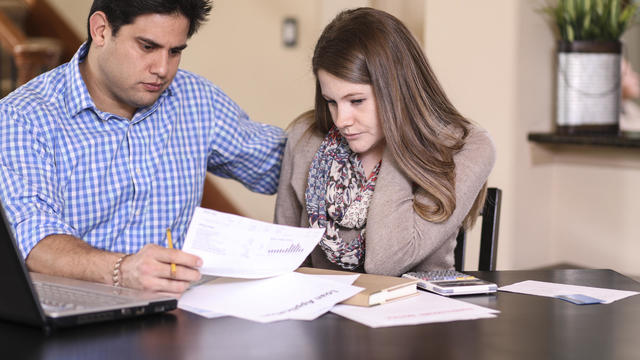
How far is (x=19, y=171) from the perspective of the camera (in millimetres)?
1612

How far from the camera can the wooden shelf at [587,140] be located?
Result: 3242 millimetres

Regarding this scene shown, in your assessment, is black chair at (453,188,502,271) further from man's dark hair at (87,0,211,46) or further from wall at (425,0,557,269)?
wall at (425,0,557,269)

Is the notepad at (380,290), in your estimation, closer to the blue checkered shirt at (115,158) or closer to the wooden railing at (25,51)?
the blue checkered shirt at (115,158)

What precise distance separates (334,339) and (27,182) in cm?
84

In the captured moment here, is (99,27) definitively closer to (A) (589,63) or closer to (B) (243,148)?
(B) (243,148)

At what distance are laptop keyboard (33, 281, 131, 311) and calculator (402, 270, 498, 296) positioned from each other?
0.55m

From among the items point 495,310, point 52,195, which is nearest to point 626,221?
point 495,310

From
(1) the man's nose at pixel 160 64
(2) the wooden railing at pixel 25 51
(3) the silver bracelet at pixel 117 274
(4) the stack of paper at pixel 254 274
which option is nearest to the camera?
(4) the stack of paper at pixel 254 274

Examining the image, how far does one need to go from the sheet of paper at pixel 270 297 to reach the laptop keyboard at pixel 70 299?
0.13 metres

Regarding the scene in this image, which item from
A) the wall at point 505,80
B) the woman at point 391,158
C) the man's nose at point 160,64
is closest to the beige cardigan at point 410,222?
the woman at point 391,158

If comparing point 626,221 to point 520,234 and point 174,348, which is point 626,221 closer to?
point 520,234

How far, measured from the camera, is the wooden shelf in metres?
3.24

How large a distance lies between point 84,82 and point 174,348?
98 cm

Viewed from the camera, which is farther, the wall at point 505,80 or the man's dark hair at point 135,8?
the wall at point 505,80
